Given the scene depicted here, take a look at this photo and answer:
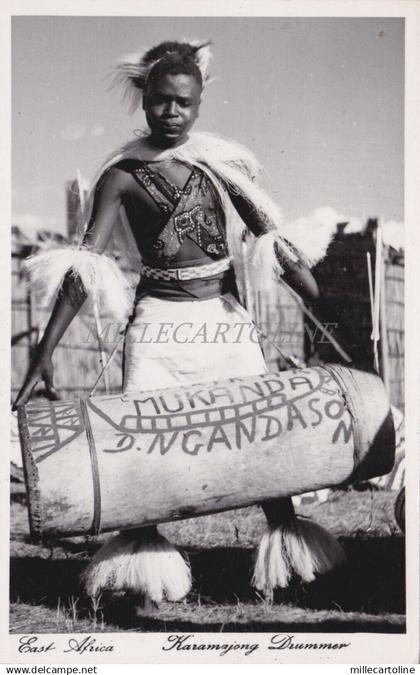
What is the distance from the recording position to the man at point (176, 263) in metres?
3.04

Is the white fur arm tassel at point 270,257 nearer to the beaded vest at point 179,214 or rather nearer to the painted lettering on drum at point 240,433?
the beaded vest at point 179,214

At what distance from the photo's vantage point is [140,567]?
2.97m

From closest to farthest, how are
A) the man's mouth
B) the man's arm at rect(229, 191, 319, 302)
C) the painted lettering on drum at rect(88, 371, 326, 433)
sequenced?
the painted lettering on drum at rect(88, 371, 326, 433) < the man's mouth < the man's arm at rect(229, 191, 319, 302)

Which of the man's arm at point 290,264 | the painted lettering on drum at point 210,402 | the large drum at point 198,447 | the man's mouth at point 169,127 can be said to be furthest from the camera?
the man's arm at point 290,264

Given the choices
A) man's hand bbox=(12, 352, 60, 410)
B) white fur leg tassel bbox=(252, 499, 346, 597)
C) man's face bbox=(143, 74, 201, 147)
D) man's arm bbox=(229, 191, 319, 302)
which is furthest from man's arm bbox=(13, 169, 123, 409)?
white fur leg tassel bbox=(252, 499, 346, 597)

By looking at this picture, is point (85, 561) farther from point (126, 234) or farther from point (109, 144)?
point (109, 144)

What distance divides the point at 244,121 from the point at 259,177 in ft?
0.89

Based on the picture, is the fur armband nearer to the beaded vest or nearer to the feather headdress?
the beaded vest

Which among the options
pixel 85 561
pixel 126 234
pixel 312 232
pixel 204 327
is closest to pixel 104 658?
pixel 85 561

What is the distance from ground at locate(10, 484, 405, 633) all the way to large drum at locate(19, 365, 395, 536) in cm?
54

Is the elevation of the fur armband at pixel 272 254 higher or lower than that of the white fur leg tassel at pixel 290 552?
higher

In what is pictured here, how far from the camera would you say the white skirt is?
3113mm

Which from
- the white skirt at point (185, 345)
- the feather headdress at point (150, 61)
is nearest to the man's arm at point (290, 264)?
the white skirt at point (185, 345)

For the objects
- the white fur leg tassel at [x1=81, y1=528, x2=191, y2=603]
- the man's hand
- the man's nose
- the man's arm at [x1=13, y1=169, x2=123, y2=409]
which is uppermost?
the man's nose
